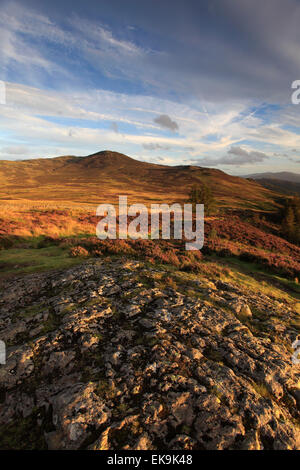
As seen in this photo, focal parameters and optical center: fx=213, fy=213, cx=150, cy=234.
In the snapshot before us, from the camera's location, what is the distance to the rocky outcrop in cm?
286

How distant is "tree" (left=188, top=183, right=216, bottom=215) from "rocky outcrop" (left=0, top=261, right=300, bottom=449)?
42.2 meters

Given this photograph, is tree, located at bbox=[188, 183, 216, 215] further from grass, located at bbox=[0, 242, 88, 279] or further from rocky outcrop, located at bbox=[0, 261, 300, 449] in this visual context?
rocky outcrop, located at bbox=[0, 261, 300, 449]

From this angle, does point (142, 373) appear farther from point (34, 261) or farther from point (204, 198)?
point (204, 198)

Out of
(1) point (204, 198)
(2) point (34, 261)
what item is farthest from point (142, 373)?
(1) point (204, 198)

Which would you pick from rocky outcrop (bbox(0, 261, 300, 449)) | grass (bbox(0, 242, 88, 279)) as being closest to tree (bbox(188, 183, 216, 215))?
grass (bbox(0, 242, 88, 279))

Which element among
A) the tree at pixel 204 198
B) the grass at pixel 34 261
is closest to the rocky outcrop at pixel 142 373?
the grass at pixel 34 261

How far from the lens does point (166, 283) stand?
7598 millimetres

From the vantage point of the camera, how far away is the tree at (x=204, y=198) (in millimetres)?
47094

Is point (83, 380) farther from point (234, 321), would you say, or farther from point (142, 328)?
point (234, 321)

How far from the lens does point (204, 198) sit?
4794 centimetres

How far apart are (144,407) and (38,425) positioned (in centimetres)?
147
